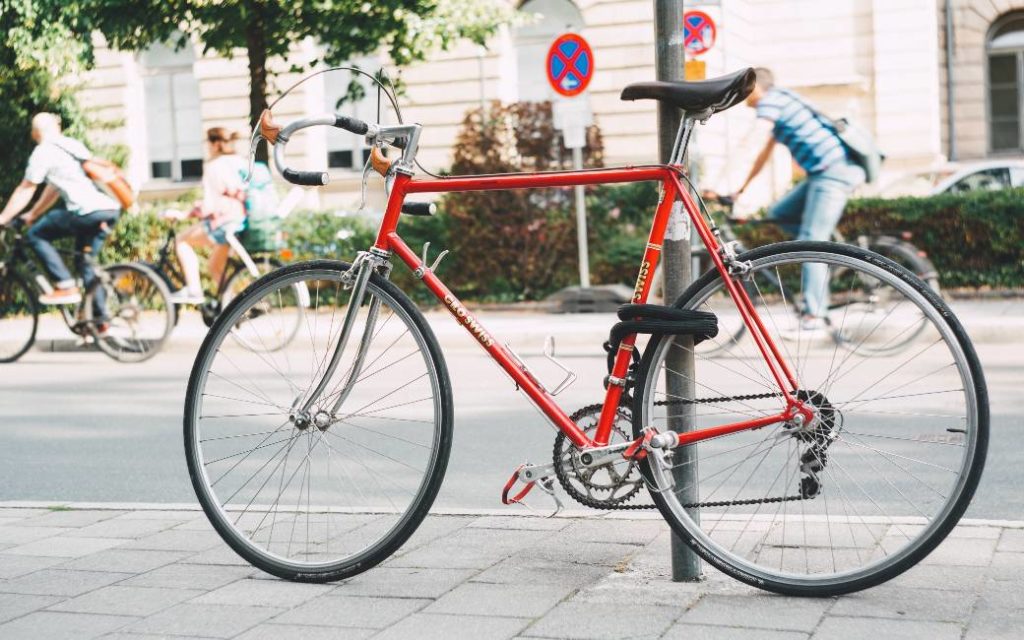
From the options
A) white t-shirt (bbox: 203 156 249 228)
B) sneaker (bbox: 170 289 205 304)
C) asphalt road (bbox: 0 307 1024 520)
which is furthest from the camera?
white t-shirt (bbox: 203 156 249 228)

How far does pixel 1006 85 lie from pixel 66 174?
79.8 ft

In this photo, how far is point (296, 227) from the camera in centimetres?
1864

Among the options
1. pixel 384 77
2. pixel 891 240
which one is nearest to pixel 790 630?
pixel 384 77

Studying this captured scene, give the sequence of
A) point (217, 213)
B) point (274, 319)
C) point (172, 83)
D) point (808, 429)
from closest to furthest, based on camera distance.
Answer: point (808, 429) < point (274, 319) < point (217, 213) < point (172, 83)

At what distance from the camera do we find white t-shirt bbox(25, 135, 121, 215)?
12.4 m

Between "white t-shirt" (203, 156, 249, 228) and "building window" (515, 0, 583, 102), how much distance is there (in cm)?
1224

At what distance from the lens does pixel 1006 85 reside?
31.8m

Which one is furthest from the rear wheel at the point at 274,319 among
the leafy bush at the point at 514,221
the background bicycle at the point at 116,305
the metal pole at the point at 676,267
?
the leafy bush at the point at 514,221

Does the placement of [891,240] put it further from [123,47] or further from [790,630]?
[123,47]

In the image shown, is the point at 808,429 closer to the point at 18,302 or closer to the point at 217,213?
the point at 217,213

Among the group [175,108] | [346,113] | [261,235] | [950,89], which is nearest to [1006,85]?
[950,89]

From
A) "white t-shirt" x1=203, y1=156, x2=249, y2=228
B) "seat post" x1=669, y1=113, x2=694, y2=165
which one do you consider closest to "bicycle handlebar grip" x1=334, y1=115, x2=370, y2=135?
"seat post" x1=669, y1=113, x2=694, y2=165

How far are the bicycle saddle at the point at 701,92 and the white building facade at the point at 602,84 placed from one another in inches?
742

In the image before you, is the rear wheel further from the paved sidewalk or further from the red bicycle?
the paved sidewalk
